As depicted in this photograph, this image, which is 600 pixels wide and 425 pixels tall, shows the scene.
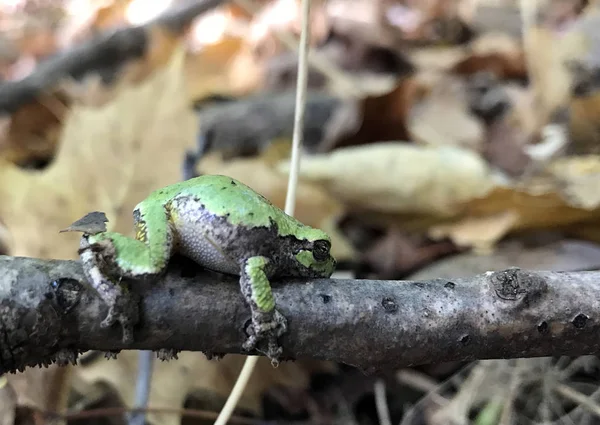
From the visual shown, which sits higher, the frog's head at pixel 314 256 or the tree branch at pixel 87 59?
the tree branch at pixel 87 59

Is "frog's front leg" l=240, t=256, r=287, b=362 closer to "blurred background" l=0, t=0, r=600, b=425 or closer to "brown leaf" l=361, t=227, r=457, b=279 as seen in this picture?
"blurred background" l=0, t=0, r=600, b=425

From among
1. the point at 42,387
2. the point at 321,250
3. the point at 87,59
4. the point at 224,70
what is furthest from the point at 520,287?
the point at 224,70

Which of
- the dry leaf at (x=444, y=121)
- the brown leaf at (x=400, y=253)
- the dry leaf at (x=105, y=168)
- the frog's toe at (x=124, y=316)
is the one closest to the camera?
the frog's toe at (x=124, y=316)

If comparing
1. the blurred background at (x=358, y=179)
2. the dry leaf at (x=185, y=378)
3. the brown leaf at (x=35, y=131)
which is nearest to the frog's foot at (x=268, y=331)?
the blurred background at (x=358, y=179)

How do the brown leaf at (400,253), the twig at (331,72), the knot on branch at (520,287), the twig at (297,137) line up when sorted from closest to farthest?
the knot on branch at (520,287), the twig at (297,137), the brown leaf at (400,253), the twig at (331,72)

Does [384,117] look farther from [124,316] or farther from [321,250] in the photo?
[124,316]

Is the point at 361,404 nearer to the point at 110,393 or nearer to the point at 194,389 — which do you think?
the point at 194,389

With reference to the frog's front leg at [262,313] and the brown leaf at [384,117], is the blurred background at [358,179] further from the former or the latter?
the frog's front leg at [262,313]
